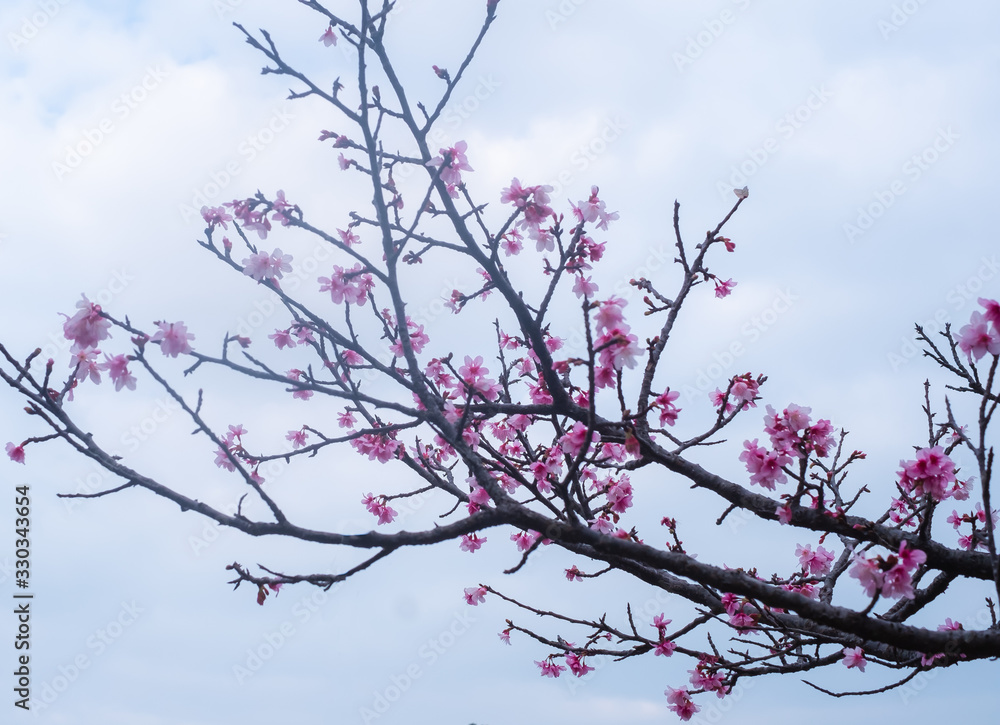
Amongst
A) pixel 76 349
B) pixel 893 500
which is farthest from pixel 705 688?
pixel 76 349

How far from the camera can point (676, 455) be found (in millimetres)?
4781

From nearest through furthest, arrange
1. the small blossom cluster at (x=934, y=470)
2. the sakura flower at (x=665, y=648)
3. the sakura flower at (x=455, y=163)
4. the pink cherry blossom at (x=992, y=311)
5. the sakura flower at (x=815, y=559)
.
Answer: the pink cherry blossom at (x=992, y=311) → the small blossom cluster at (x=934, y=470) → the sakura flower at (x=455, y=163) → the sakura flower at (x=665, y=648) → the sakura flower at (x=815, y=559)

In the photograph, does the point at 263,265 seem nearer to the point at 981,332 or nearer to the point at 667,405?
the point at 667,405

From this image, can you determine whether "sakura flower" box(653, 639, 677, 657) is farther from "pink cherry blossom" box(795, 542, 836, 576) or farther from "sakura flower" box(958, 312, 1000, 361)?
"sakura flower" box(958, 312, 1000, 361)

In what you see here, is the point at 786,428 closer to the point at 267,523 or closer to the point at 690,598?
the point at 690,598

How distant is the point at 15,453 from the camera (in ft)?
15.0

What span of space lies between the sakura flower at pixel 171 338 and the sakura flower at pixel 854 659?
17.1 feet

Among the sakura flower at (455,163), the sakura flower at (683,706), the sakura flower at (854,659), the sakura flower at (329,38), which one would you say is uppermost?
the sakura flower at (329,38)

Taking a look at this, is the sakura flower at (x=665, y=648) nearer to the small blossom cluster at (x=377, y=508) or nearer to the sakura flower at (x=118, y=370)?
the small blossom cluster at (x=377, y=508)

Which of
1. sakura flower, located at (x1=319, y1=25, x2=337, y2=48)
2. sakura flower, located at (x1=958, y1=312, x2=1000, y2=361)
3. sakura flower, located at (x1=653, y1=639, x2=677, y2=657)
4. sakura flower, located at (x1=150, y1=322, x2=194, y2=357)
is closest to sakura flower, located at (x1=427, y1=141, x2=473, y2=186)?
sakura flower, located at (x1=319, y1=25, x2=337, y2=48)

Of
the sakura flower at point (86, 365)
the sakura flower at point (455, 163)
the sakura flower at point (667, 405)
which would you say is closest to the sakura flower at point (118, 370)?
the sakura flower at point (86, 365)

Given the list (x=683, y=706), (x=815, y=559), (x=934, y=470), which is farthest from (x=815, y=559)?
(x=934, y=470)

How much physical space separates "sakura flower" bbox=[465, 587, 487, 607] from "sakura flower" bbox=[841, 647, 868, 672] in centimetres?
300

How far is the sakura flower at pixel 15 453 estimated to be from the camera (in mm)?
4562
